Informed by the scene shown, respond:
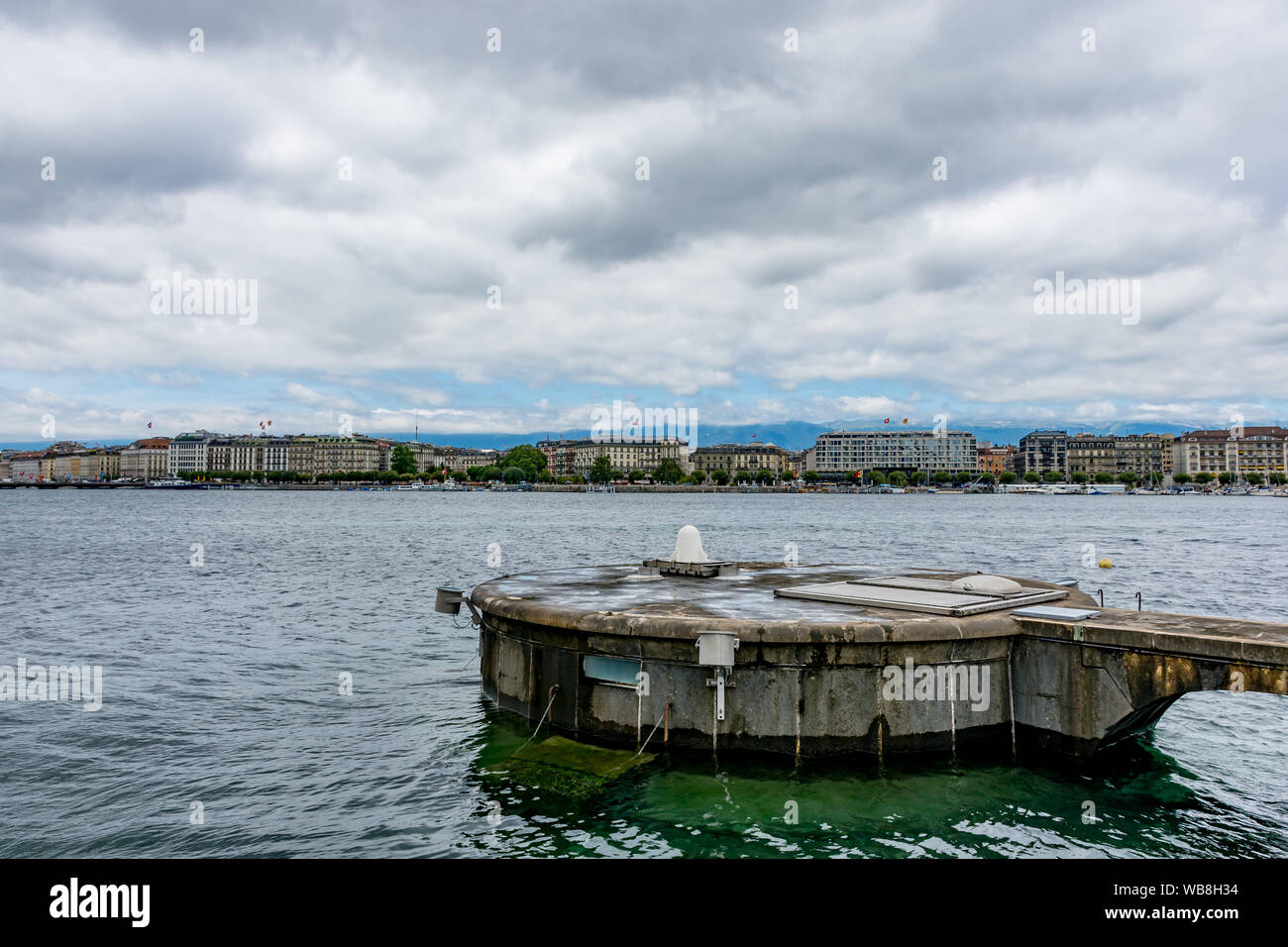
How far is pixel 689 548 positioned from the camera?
60.7ft

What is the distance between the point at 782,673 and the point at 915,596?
356 centimetres

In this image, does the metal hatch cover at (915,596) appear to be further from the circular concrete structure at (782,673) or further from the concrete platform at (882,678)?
the concrete platform at (882,678)

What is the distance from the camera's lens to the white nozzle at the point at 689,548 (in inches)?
723

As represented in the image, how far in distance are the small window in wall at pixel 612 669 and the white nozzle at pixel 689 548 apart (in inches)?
247
